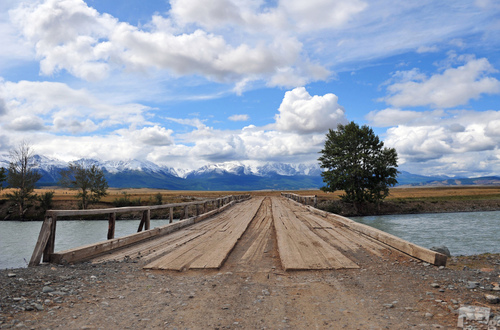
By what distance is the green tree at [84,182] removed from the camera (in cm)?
5003

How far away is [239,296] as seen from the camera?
4.35 m

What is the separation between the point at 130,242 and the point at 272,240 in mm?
3973

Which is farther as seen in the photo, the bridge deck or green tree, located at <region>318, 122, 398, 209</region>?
green tree, located at <region>318, 122, 398, 209</region>

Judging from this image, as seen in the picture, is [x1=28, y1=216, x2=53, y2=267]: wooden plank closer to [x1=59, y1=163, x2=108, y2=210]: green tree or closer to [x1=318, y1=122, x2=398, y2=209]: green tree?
[x1=318, y1=122, x2=398, y2=209]: green tree

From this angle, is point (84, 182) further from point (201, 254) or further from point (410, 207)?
point (410, 207)

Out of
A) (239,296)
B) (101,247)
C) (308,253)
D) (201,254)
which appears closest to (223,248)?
(201,254)

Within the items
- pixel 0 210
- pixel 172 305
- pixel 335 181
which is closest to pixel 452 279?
pixel 172 305

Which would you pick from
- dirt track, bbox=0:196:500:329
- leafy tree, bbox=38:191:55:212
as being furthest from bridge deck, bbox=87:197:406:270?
leafy tree, bbox=38:191:55:212

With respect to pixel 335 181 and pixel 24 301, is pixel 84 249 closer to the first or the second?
pixel 24 301

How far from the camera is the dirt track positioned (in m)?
3.53

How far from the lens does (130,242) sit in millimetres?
8328

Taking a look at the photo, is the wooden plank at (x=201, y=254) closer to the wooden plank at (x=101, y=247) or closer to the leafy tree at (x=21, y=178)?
the wooden plank at (x=101, y=247)

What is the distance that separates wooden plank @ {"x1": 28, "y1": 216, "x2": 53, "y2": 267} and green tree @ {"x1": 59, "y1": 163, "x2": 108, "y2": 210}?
1947 inches

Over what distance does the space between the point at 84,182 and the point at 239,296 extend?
53.5 m
